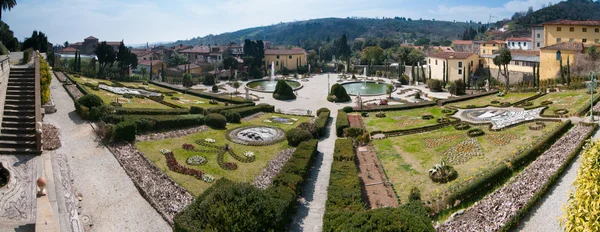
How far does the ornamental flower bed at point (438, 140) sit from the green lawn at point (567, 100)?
383 inches

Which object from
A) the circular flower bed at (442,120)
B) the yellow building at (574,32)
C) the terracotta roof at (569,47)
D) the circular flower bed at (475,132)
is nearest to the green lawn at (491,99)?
the circular flower bed at (442,120)

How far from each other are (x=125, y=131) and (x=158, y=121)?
4.35 m

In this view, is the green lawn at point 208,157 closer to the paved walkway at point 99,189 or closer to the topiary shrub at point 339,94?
the paved walkway at point 99,189

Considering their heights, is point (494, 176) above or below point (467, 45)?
below

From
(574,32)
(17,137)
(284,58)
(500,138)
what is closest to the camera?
(17,137)

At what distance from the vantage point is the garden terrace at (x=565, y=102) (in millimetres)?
36375

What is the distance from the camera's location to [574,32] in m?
68.0

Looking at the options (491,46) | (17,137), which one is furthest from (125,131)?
(491,46)

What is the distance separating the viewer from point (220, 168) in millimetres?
27688

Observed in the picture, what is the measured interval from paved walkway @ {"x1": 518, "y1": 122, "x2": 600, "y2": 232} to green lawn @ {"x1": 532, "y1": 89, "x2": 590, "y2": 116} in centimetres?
1825

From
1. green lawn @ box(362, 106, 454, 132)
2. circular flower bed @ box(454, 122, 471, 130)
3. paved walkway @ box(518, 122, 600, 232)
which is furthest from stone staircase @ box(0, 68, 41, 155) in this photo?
circular flower bed @ box(454, 122, 471, 130)

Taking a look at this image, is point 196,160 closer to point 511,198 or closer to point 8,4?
point 511,198

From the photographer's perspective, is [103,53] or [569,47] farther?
[103,53]

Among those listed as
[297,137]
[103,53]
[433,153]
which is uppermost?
[103,53]
